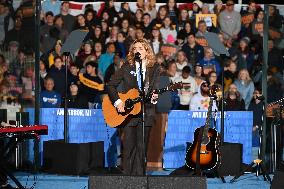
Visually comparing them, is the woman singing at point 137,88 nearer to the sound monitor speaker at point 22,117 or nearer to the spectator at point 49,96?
the sound monitor speaker at point 22,117

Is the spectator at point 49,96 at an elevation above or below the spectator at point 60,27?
below

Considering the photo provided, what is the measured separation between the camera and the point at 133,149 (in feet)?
32.5

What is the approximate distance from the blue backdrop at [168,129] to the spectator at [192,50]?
2.77 meters

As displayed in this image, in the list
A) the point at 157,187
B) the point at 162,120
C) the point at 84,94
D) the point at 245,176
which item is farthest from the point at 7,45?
the point at 157,187

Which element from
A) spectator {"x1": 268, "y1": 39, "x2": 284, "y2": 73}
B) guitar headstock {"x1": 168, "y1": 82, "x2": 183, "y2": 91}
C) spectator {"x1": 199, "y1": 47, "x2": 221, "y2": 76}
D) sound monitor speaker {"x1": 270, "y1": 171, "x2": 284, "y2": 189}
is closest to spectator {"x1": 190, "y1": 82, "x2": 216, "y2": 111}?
spectator {"x1": 199, "y1": 47, "x2": 221, "y2": 76}

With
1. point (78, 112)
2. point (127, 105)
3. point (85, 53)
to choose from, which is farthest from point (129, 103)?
point (85, 53)

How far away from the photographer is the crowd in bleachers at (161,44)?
545 inches

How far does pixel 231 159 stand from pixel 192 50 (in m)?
3.97

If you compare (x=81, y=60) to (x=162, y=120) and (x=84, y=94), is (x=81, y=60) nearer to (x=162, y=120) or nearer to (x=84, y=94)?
(x=84, y=94)

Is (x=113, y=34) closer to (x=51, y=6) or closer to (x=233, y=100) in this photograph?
(x=51, y=6)

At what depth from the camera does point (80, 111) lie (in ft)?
41.2

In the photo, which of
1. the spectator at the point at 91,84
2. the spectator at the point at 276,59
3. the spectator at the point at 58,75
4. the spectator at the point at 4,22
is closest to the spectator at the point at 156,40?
the spectator at the point at 91,84

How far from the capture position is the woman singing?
959 centimetres

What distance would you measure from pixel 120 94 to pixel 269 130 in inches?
140
